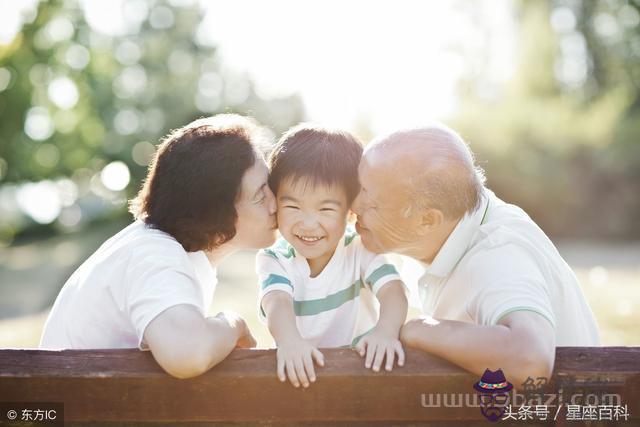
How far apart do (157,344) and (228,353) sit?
21cm

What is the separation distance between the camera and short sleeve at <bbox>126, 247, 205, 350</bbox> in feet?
7.00

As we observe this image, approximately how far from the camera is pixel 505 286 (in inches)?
89.2

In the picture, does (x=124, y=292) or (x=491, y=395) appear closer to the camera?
(x=491, y=395)

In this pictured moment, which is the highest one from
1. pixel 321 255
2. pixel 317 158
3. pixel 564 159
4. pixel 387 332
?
pixel 564 159

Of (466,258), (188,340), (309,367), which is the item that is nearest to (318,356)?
(309,367)

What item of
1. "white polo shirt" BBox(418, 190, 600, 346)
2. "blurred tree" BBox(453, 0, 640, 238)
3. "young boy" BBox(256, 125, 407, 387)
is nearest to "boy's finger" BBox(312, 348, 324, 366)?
"white polo shirt" BBox(418, 190, 600, 346)

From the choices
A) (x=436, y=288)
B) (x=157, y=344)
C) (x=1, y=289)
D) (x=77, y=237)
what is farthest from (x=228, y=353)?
(x=77, y=237)

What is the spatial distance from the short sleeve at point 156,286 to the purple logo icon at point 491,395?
91cm

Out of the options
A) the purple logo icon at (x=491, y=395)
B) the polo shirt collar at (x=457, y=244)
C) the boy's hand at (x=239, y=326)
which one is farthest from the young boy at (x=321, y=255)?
the purple logo icon at (x=491, y=395)

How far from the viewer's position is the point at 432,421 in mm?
1854

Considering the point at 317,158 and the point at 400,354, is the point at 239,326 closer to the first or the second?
the point at 400,354

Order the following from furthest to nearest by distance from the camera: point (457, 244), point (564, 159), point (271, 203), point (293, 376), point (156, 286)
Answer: point (564, 159), point (271, 203), point (457, 244), point (156, 286), point (293, 376)

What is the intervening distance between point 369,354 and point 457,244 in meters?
0.95

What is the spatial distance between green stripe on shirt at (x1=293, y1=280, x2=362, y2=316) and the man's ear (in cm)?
49
